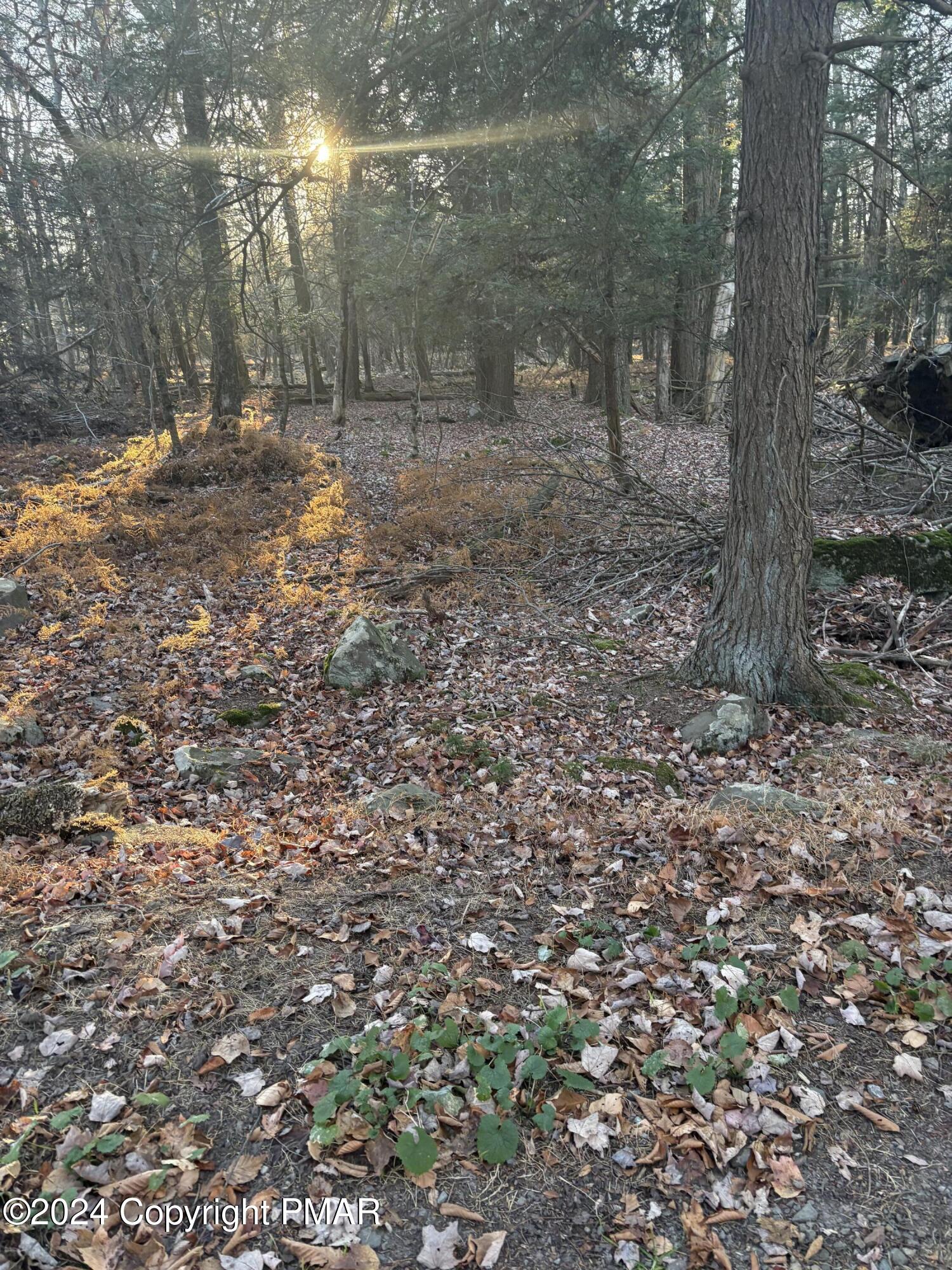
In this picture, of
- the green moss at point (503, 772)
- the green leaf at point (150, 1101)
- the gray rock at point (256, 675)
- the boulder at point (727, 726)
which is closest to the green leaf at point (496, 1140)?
the green leaf at point (150, 1101)

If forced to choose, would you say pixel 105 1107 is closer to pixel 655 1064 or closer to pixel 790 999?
pixel 655 1064

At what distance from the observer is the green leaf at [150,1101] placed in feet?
8.36

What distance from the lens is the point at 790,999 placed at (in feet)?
9.70

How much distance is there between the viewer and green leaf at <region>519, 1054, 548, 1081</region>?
8.58 ft

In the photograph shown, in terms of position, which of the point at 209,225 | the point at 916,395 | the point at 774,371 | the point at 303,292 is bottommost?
the point at 916,395

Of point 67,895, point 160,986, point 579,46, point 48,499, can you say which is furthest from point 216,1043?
point 48,499

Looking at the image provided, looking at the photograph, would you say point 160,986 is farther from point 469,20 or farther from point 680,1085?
point 469,20

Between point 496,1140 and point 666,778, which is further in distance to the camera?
point 666,778

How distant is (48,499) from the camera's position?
36.4 feet

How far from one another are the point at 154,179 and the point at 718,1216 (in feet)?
30.1

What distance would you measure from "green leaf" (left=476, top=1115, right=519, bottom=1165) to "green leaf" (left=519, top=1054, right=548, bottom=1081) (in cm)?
21

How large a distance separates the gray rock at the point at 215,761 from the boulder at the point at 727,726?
3.18 metres

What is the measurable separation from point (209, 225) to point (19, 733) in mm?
7886

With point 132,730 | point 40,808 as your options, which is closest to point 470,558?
point 132,730
